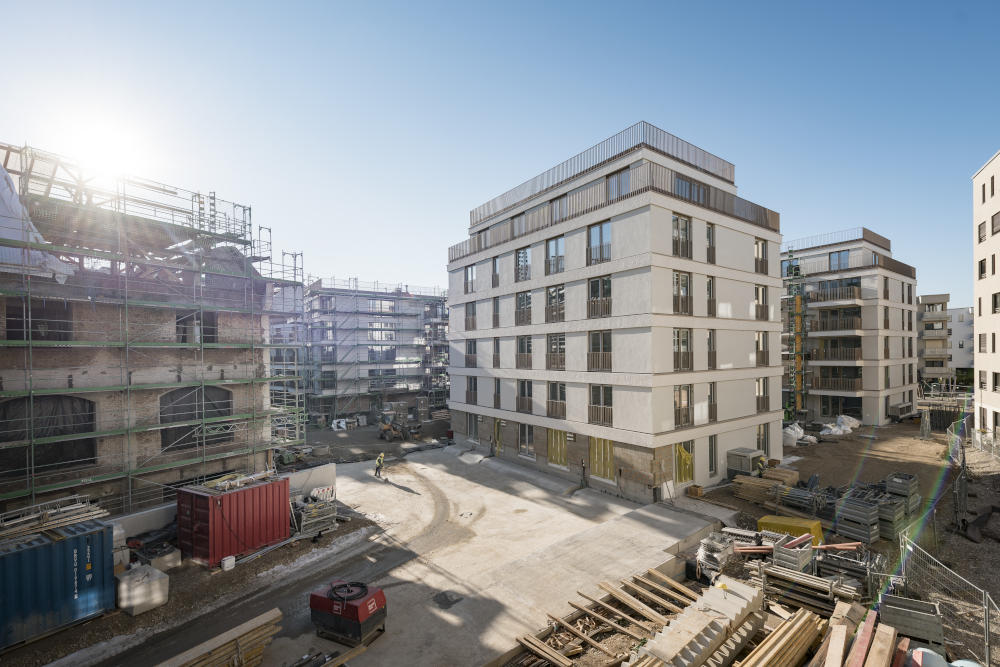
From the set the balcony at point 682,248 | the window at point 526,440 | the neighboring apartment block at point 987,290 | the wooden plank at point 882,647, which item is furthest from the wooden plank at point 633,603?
the neighboring apartment block at point 987,290

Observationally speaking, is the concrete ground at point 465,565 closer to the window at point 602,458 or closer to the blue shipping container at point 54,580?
the window at point 602,458

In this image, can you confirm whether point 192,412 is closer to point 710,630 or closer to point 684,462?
point 710,630

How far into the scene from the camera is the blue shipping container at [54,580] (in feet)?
36.8

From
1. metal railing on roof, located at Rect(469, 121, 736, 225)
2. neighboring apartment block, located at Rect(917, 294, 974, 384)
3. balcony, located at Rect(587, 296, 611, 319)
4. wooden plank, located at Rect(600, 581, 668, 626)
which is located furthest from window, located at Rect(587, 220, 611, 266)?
neighboring apartment block, located at Rect(917, 294, 974, 384)

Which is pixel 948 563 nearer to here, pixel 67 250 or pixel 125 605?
pixel 125 605

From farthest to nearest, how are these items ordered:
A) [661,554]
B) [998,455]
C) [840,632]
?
[998,455] < [661,554] < [840,632]

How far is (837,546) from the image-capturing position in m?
13.6

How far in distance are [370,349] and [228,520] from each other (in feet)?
104

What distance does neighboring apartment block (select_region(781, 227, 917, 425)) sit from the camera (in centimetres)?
3781

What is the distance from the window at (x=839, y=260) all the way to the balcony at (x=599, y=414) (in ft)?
103

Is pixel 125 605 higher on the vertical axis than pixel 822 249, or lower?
lower

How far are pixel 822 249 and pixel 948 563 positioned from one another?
33983 millimetres

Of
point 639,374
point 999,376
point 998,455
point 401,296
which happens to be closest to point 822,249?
point 999,376

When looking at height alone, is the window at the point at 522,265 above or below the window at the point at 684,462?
above
